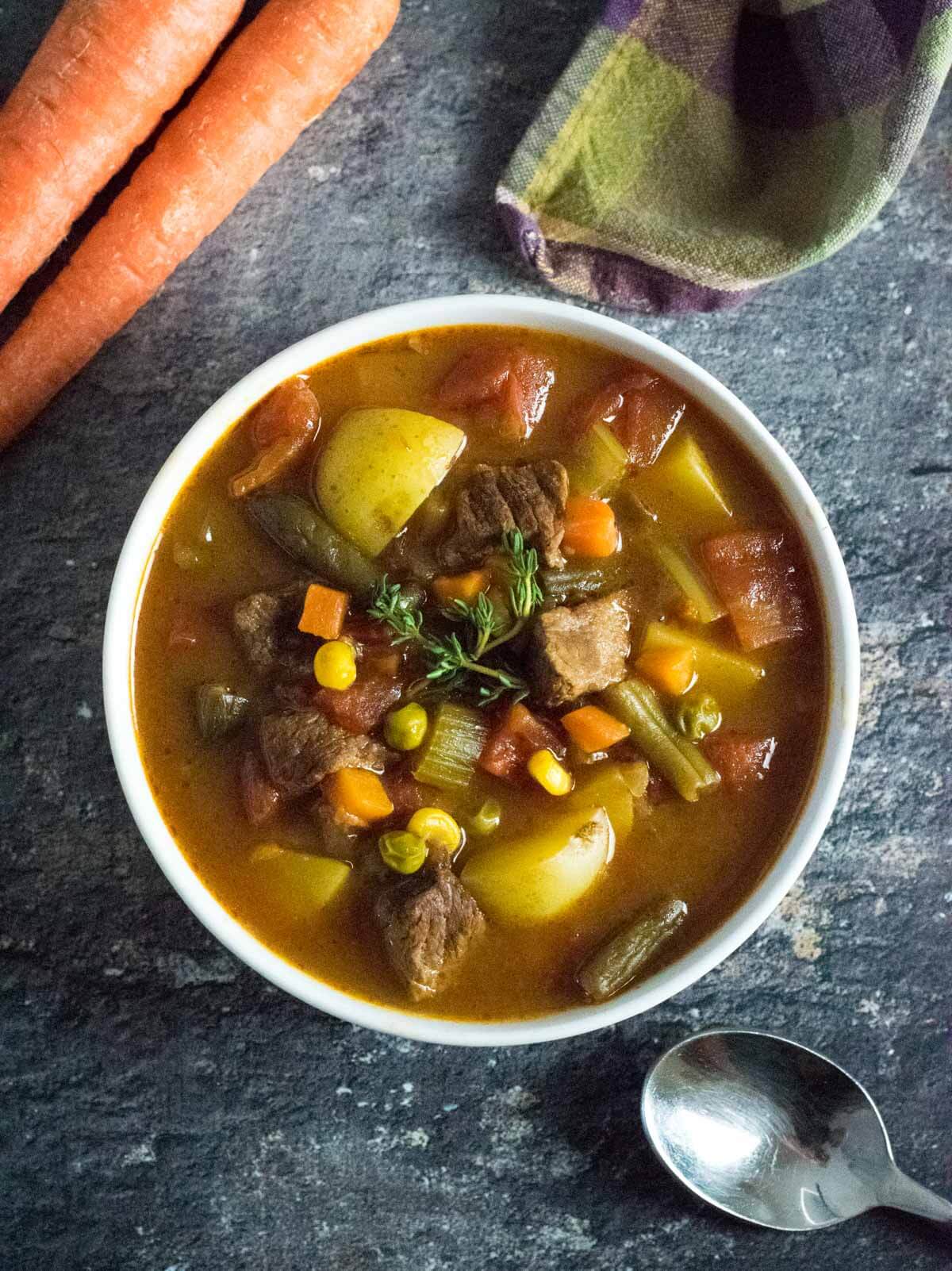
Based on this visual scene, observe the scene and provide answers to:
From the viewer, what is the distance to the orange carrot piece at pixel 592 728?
2971 millimetres

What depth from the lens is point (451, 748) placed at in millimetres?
2965

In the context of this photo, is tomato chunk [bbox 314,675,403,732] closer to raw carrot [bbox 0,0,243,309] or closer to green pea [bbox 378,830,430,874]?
green pea [bbox 378,830,430,874]

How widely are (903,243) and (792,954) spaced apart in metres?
2.15

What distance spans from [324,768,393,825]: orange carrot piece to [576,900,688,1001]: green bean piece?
638 millimetres

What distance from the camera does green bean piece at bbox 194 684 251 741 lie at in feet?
9.70

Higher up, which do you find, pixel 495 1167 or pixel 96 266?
pixel 96 266

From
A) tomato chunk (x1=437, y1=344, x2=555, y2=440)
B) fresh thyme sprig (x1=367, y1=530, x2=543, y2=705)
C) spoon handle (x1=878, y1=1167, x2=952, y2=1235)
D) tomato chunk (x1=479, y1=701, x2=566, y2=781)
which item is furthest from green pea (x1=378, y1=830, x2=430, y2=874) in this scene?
spoon handle (x1=878, y1=1167, x2=952, y2=1235)

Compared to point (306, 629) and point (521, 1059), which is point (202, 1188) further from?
point (306, 629)

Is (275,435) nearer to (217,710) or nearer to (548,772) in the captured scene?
(217,710)

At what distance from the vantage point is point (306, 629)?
9.68 ft

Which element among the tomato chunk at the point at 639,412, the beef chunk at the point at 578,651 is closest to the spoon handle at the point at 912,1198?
the beef chunk at the point at 578,651

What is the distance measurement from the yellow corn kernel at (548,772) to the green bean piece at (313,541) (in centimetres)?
60

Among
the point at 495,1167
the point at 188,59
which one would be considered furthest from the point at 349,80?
the point at 495,1167

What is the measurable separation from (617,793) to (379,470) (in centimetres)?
101
